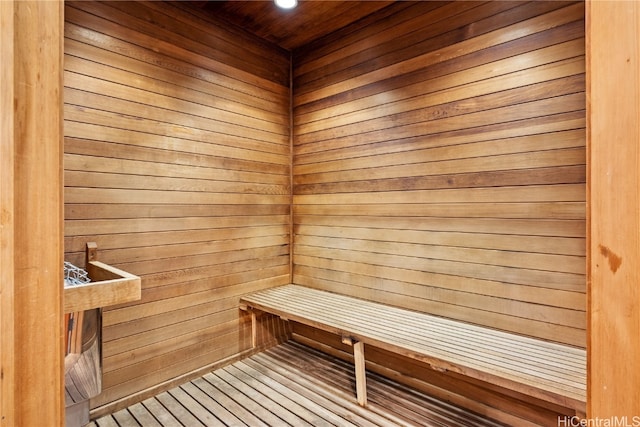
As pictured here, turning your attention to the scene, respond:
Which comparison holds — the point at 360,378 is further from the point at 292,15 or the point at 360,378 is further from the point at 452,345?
the point at 292,15

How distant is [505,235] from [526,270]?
0.24 meters

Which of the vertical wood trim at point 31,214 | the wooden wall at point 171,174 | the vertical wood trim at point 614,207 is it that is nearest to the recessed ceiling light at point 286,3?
the wooden wall at point 171,174

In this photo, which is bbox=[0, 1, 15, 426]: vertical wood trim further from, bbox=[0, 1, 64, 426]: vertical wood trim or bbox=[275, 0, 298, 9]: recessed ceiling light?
bbox=[275, 0, 298, 9]: recessed ceiling light

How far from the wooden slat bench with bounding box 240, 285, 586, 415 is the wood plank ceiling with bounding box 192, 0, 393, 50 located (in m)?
2.36

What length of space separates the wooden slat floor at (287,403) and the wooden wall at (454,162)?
0.63 m

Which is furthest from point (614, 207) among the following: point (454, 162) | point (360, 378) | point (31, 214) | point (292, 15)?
point (292, 15)

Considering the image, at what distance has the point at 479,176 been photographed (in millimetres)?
2225

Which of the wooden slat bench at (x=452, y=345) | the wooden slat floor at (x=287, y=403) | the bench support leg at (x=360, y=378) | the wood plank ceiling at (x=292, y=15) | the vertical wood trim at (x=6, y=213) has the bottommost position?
the wooden slat floor at (x=287, y=403)

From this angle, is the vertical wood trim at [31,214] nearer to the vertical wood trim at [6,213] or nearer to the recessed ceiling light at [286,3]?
the vertical wood trim at [6,213]

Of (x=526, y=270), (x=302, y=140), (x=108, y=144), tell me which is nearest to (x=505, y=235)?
(x=526, y=270)

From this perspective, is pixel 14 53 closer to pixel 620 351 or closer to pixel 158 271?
pixel 620 351

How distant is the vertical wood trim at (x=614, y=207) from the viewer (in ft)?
1.97

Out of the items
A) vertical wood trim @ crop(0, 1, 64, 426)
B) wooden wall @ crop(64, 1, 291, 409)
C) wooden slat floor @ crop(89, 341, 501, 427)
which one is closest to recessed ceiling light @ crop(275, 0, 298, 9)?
wooden wall @ crop(64, 1, 291, 409)

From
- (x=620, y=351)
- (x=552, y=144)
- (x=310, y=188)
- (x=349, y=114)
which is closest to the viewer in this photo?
(x=620, y=351)
